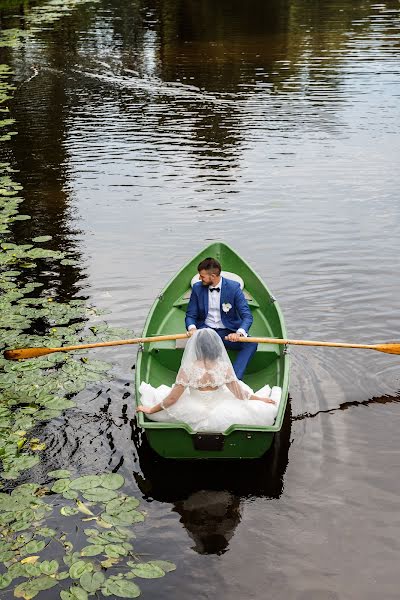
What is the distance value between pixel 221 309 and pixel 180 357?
0.77 metres

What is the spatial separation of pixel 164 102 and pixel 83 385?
16.5 m

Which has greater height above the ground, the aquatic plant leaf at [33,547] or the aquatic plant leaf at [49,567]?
the aquatic plant leaf at [33,547]

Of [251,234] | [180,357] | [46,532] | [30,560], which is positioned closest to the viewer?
[30,560]

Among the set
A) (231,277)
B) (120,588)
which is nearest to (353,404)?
(231,277)

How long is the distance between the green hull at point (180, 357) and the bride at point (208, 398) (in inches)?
6.9

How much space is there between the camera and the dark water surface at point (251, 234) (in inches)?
266

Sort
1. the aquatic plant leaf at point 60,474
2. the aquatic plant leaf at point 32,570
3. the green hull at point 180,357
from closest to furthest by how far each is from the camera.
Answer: the aquatic plant leaf at point 32,570, the green hull at point 180,357, the aquatic plant leaf at point 60,474

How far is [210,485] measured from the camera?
7.39 m

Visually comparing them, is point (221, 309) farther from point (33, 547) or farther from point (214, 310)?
point (33, 547)

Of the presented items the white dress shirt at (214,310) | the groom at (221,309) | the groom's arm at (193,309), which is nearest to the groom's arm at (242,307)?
the groom at (221,309)

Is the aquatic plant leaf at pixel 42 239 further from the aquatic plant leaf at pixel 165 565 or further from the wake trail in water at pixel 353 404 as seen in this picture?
the aquatic plant leaf at pixel 165 565

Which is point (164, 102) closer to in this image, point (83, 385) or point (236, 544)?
point (83, 385)

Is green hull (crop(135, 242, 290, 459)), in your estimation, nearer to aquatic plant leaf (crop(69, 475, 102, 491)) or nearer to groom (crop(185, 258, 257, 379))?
groom (crop(185, 258, 257, 379))

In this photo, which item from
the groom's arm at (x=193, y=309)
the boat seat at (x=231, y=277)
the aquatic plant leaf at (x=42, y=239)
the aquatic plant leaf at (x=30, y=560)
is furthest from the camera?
the aquatic plant leaf at (x=42, y=239)
